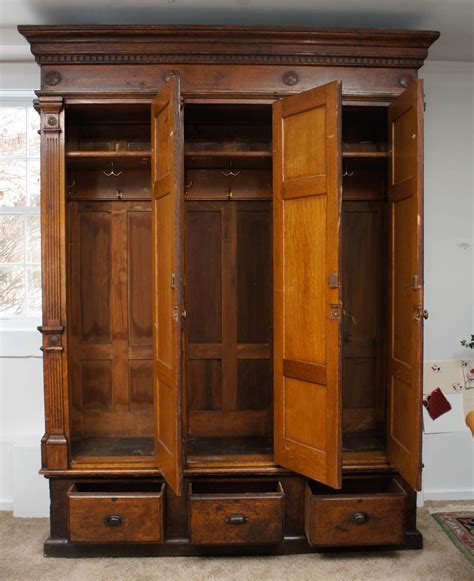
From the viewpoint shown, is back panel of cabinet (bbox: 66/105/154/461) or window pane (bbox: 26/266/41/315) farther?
window pane (bbox: 26/266/41/315)

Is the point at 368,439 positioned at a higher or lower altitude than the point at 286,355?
lower

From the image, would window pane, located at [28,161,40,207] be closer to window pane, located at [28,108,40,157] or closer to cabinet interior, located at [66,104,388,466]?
window pane, located at [28,108,40,157]

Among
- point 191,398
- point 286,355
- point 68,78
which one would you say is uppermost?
point 68,78

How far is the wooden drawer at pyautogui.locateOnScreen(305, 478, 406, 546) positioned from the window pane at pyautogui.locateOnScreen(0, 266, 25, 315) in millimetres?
2199

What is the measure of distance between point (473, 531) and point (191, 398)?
5.85ft

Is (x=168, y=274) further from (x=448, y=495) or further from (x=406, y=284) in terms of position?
(x=448, y=495)

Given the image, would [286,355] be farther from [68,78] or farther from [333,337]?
[68,78]

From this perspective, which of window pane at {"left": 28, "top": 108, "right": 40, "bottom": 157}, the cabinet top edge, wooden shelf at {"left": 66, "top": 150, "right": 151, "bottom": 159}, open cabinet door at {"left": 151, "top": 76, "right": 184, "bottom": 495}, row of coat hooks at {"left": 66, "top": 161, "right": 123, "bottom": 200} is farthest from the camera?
window pane at {"left": 28, "top": 108, "right": 40, "bottom": 157}

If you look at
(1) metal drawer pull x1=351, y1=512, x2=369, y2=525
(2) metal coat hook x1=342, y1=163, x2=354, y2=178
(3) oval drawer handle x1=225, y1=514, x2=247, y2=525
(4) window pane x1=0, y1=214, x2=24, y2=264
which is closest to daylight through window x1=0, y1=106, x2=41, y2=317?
(4) window pane x1=0, y1=214, x2=24, y2=264

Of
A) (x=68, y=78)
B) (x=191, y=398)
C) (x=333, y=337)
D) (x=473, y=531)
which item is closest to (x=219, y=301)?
(x=191, y=398)

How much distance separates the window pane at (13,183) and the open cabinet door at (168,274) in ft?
4.00

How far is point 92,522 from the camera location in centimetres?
281

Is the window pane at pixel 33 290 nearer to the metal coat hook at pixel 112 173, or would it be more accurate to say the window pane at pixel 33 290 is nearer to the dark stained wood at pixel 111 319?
the dark stained wood at pixel 111 319

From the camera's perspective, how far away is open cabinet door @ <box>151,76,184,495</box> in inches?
101
